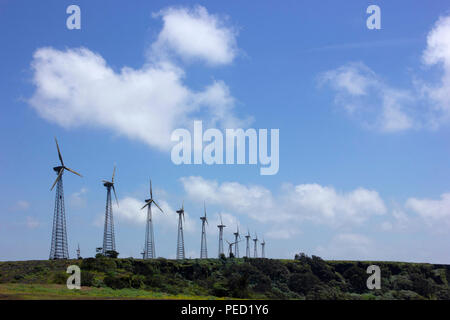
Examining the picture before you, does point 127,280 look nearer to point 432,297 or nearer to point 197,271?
point 197,271

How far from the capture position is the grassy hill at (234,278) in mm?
72125

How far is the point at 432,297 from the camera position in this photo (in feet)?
366

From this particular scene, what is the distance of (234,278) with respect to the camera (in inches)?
3556

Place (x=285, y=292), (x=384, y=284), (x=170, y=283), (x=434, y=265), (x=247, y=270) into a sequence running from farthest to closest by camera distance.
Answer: (x=434, y=265) → (x=384, y=284) → (x=247, y=270) → (x=285, y=292) → (x=170, y=283)
